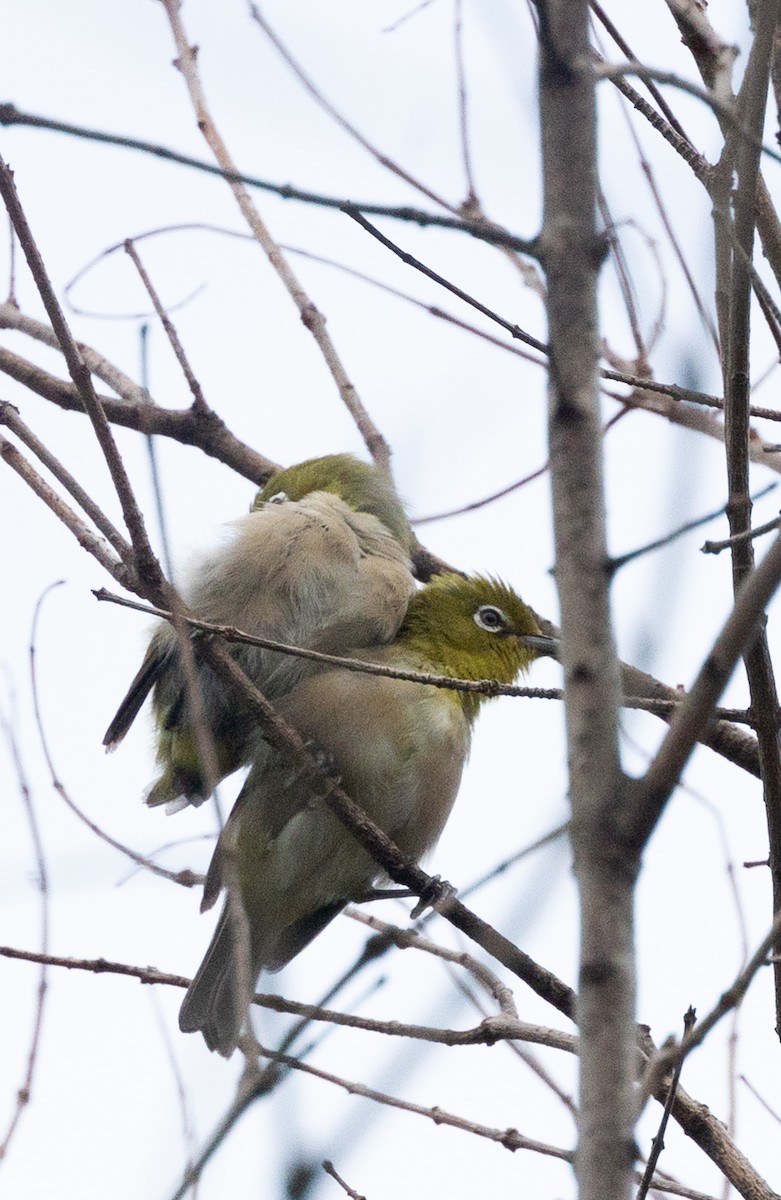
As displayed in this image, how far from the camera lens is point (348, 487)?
227 inches

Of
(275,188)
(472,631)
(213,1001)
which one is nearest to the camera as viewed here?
(275,188)

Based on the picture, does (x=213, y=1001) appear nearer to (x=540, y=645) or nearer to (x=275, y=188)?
(x=540, y=645)

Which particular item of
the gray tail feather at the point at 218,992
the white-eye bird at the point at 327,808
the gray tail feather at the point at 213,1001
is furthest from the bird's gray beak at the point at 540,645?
the gray tail feather at the point at 213,1001

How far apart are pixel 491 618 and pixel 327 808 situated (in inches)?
43.9

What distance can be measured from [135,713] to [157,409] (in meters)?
1.26

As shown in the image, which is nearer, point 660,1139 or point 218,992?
point 660,1139

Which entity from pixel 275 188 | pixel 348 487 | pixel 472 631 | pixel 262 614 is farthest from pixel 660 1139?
pixel 348 487

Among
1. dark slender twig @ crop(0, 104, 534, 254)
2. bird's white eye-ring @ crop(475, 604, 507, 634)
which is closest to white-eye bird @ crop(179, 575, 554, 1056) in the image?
bird's white eye-ring @ crop(475, 604, 507, 634)

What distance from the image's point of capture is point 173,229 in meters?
5.41

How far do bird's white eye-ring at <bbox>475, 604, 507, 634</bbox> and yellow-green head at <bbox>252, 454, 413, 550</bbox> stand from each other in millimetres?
501

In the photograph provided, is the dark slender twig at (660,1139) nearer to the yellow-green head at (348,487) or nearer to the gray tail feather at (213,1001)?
the gray tail feather at (213,1001)

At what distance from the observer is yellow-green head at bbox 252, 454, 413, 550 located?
563 centimetres

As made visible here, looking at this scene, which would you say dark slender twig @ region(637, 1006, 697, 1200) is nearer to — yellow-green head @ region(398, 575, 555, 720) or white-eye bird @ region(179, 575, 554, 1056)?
white-eye bird @ region(179, 575, 554, 1056)

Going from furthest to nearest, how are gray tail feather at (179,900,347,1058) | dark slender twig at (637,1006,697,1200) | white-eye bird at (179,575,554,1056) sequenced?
1. white-eye bird at (179,575,554,1056)
2. gray tail feather at (179,900,347,1058)
3. dark slender twig at (637,1006,697,1200)
